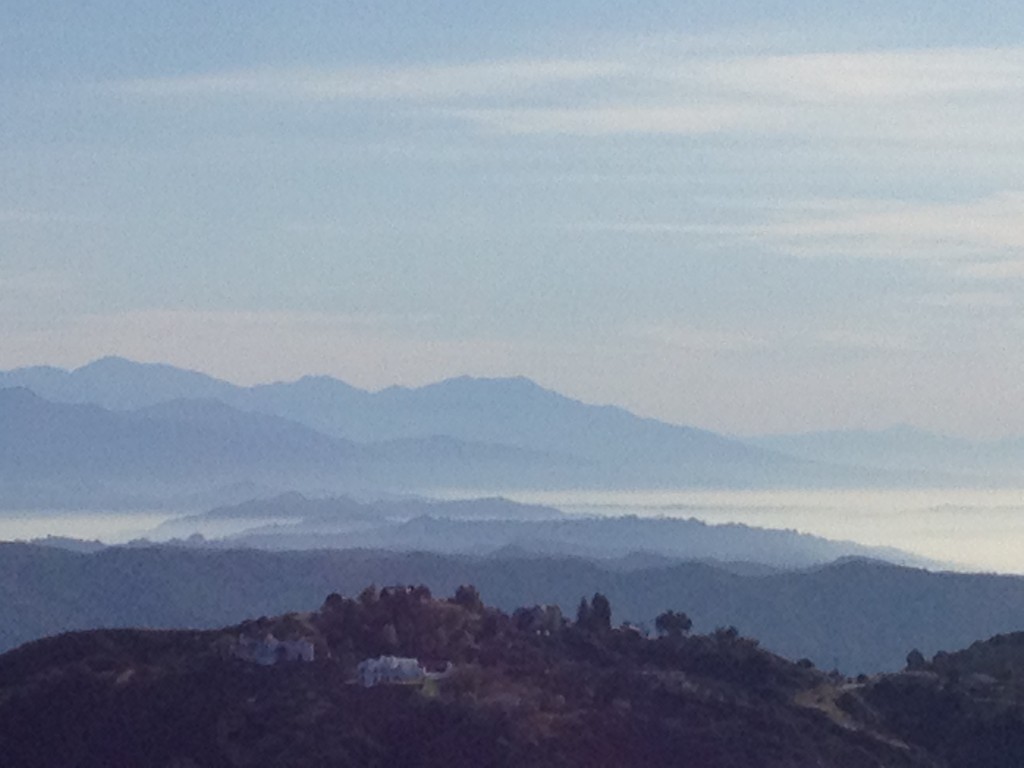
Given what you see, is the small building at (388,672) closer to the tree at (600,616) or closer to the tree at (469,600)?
the tree at (469,600)

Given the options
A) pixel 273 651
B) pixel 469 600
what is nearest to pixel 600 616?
pixel 469 600

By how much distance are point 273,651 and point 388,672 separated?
552 centimetres

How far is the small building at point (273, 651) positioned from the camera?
101m

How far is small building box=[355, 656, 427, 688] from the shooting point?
98500mm

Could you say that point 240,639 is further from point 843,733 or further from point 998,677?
point 998,677

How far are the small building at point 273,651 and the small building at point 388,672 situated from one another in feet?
8.89

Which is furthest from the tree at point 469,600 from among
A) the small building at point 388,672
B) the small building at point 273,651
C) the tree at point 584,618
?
the small building at point 273,651

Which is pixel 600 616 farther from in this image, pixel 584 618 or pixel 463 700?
pixel 463 700

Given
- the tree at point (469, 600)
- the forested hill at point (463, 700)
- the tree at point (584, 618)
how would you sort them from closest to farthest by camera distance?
1. the forested hill at point (463, 700)
2. the tree at point (469, 600)
3. the tree at point (584, 618)

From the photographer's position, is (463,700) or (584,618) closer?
(463,700)

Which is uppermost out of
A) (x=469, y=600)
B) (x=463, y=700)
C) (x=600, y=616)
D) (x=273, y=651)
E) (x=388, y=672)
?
(x=469, y=600)

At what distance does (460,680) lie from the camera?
9862 cm

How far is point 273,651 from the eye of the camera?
102 meters

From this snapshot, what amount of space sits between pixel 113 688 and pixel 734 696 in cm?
2764
